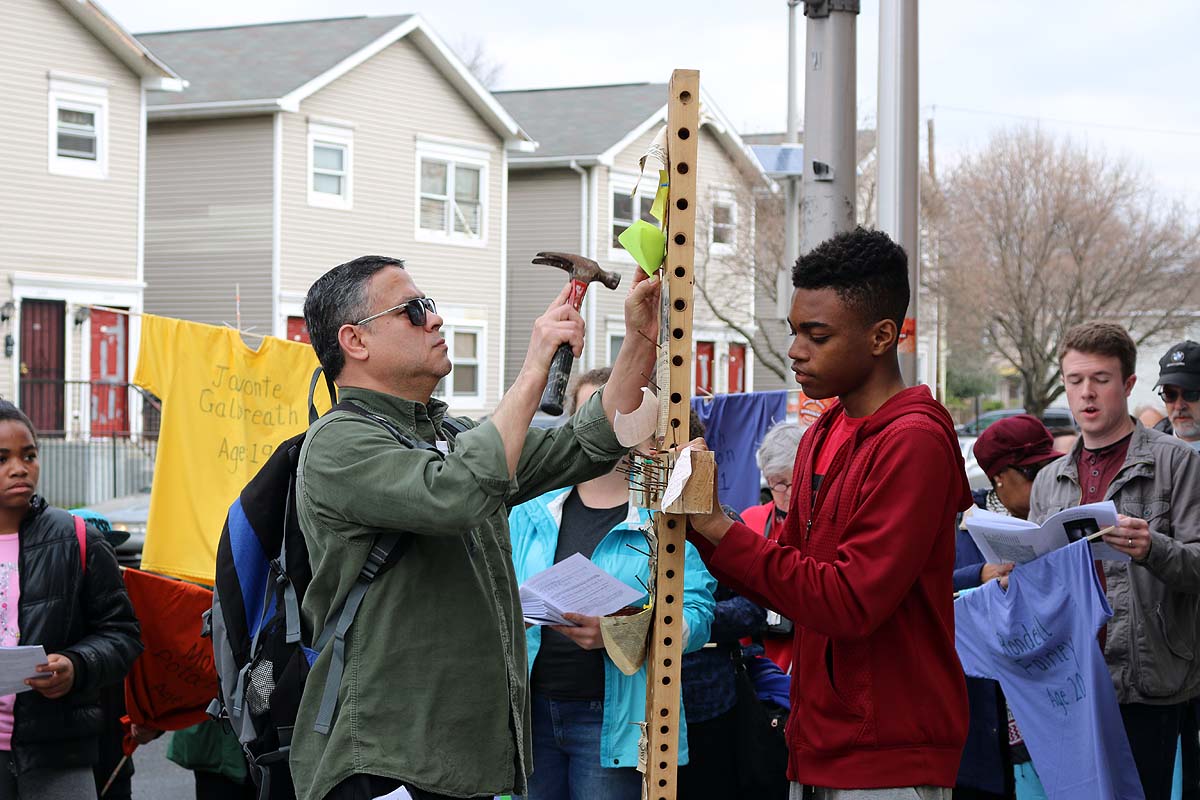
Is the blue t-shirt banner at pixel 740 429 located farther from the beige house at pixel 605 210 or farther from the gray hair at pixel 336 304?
the beige house at pixel 605 210

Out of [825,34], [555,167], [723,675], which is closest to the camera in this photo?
[723,675]

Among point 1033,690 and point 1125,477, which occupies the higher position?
point 1125,477

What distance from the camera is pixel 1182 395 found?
662 cm

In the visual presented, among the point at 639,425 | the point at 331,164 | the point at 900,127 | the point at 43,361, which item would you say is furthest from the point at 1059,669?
the point at 331,164

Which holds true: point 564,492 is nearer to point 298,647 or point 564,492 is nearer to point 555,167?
point 298,647

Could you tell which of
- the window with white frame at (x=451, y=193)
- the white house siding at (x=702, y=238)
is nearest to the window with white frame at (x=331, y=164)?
the window with white frame at (x=451, y=193)

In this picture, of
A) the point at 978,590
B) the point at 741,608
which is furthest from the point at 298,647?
the point at 978,590

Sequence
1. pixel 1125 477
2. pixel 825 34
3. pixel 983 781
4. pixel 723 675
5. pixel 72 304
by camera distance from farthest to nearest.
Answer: pixel 72 304
pixel 825 34
pixel 723 675
pixel 1125 477
pixel 983 781

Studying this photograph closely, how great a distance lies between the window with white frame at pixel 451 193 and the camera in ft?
94.0

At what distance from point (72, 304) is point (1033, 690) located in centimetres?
2169

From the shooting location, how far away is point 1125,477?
4543 millimetres

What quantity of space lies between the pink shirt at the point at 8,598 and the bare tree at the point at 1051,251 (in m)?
30.2

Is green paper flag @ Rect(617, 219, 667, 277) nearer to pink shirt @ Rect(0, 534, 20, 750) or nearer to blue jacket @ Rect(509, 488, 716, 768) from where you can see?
blue jacket @ Rect(509, 488, 716, 768)

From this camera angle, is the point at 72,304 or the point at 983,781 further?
the point at 72,304
